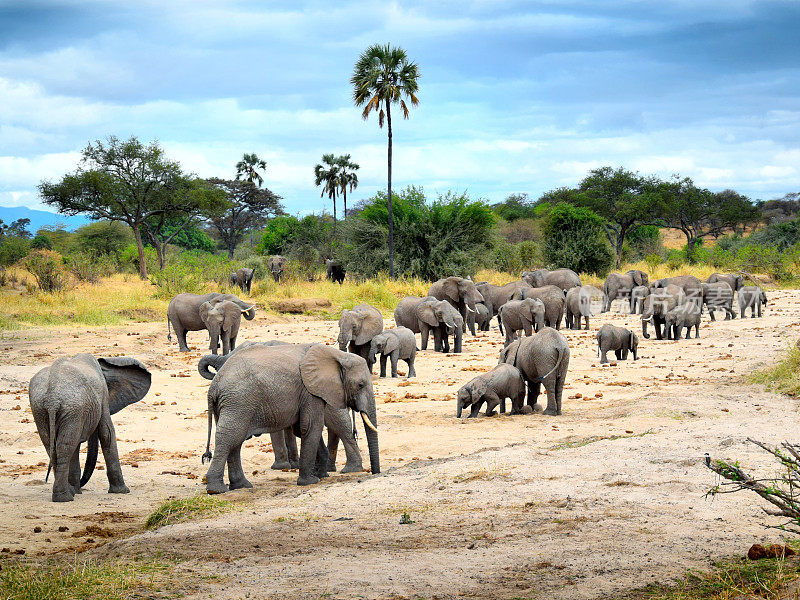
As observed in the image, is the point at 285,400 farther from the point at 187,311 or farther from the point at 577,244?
the point at 577,244

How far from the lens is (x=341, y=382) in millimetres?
8312

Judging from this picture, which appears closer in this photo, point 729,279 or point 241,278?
point 729,279

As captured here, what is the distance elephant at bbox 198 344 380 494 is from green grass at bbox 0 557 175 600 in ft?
7.55

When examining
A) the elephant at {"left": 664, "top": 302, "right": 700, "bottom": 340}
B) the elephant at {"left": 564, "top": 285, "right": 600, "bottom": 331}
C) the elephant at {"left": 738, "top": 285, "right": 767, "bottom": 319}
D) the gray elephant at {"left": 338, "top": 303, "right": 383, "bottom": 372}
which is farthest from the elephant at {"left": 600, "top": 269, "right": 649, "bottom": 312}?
the gray elephant at {"left": 338, "top": 303, "right": 383, "bottom": 372}

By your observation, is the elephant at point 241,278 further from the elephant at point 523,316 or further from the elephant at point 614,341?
the elephant at point 614,341

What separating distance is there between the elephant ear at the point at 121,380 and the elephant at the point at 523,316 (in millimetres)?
12175

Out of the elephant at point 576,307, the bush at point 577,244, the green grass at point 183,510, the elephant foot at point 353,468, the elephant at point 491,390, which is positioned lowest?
the elephant foot at point 353,468

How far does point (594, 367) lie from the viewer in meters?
16.0

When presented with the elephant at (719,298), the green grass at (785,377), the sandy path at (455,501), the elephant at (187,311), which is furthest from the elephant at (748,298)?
the elephant at (187,311)

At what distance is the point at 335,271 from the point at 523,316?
2410 cm

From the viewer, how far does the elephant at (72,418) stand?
7.54m

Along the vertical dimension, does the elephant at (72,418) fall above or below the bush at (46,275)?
below

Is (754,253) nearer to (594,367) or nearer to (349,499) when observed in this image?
(594,367)

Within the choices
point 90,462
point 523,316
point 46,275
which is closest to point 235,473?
point 90,462
